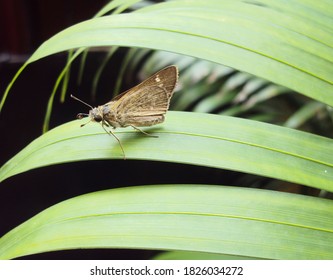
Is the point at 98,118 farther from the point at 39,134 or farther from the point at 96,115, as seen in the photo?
the point at 39,134

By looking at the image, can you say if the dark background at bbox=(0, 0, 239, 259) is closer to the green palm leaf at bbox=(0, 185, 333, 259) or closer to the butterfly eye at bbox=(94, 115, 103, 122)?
the butterfly eye at bbox=(94, 115, 103, 122)

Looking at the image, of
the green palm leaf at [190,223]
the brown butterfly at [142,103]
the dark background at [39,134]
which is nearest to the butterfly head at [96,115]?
the brown butterfly at [142,103]

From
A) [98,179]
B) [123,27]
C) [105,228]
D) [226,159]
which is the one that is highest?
[98,179]

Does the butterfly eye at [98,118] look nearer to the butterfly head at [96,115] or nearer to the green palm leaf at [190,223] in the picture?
the butterfly head at [96,115]

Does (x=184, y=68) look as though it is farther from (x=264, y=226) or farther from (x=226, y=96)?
(x=264, y=226)

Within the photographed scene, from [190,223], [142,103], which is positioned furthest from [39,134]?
[190,223]
